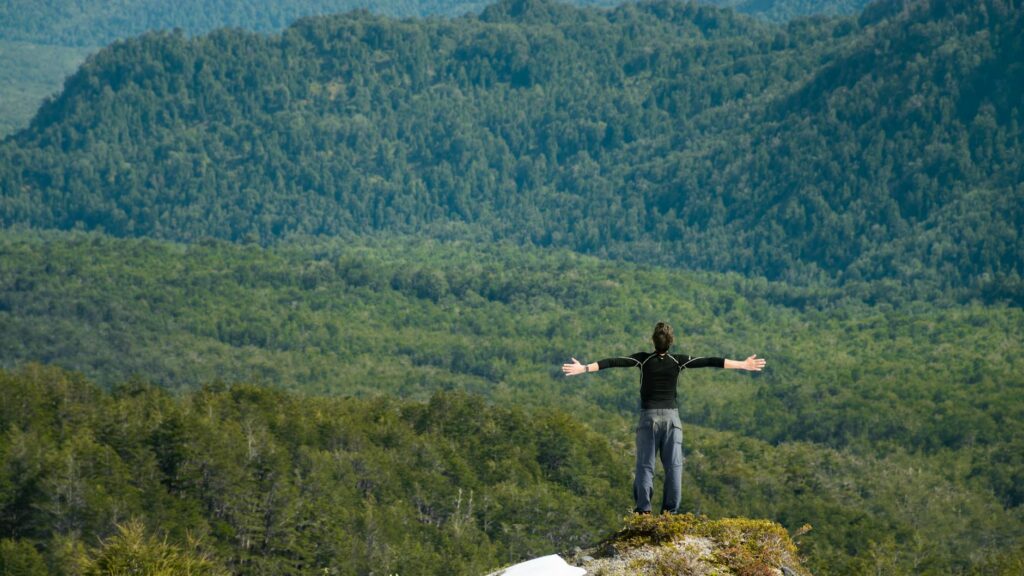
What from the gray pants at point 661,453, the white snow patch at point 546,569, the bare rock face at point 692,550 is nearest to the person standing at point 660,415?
the gray pants at point 661,453

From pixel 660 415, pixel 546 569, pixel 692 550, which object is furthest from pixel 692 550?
pixel 660 415

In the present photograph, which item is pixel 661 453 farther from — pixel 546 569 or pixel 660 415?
pixel 546 569

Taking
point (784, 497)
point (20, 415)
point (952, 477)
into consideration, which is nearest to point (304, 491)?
point (20, 415)

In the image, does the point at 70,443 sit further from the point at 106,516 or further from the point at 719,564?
the point at 719,564

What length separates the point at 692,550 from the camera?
109ft

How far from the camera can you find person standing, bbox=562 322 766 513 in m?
35.0

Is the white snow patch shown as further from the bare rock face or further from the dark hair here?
the dark hair

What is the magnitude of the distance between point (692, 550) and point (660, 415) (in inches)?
134

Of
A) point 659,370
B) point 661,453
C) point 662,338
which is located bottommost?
point 661,453

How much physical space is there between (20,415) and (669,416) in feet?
294

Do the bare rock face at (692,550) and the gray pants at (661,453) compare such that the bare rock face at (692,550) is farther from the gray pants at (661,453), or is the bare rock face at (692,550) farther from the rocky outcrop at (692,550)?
the gray pants at (661,453)

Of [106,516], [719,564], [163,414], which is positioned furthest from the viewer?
[163,414]

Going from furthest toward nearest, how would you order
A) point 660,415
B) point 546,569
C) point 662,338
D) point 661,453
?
point 661,453, point 660,415, point 662,338, point 546,569

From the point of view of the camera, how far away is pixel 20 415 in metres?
116
